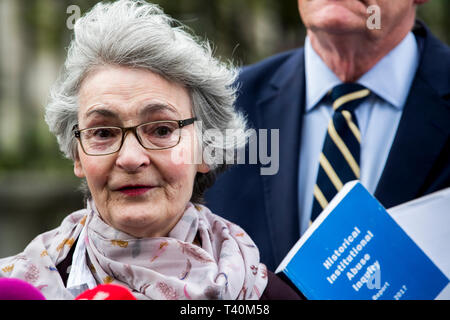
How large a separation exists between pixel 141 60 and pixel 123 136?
0.23 meters

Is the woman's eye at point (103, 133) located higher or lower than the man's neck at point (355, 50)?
lower

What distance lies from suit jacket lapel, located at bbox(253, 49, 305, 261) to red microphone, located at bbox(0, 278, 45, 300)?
1.43 m

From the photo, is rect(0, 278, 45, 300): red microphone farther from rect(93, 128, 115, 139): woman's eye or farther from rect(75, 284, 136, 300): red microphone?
rect(93, 128, 115, 139): woman's eye

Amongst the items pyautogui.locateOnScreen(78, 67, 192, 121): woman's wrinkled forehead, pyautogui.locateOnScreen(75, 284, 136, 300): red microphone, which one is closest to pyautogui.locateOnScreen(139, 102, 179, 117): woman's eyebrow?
pyautogui.locateOnScreen(78, 67, 192, 121): woman's wrinkled forehead

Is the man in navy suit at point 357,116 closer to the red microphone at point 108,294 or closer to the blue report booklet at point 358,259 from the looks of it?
the blue report booklet at point 358,259

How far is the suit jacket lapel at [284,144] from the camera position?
292 centimetres

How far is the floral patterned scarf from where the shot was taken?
2.04m

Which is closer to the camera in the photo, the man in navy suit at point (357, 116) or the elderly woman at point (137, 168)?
the elderly woman at point (137, 168)

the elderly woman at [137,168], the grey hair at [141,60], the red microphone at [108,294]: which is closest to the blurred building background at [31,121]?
the grey hair at [141,60]

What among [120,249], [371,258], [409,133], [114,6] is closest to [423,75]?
[409,133]

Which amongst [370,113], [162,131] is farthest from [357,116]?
[162,131]

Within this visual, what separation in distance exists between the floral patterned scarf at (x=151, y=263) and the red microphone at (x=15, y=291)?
0.38 meters

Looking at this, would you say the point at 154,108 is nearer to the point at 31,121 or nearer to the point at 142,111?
the point at 142,111

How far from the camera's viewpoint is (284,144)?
10.0ft
